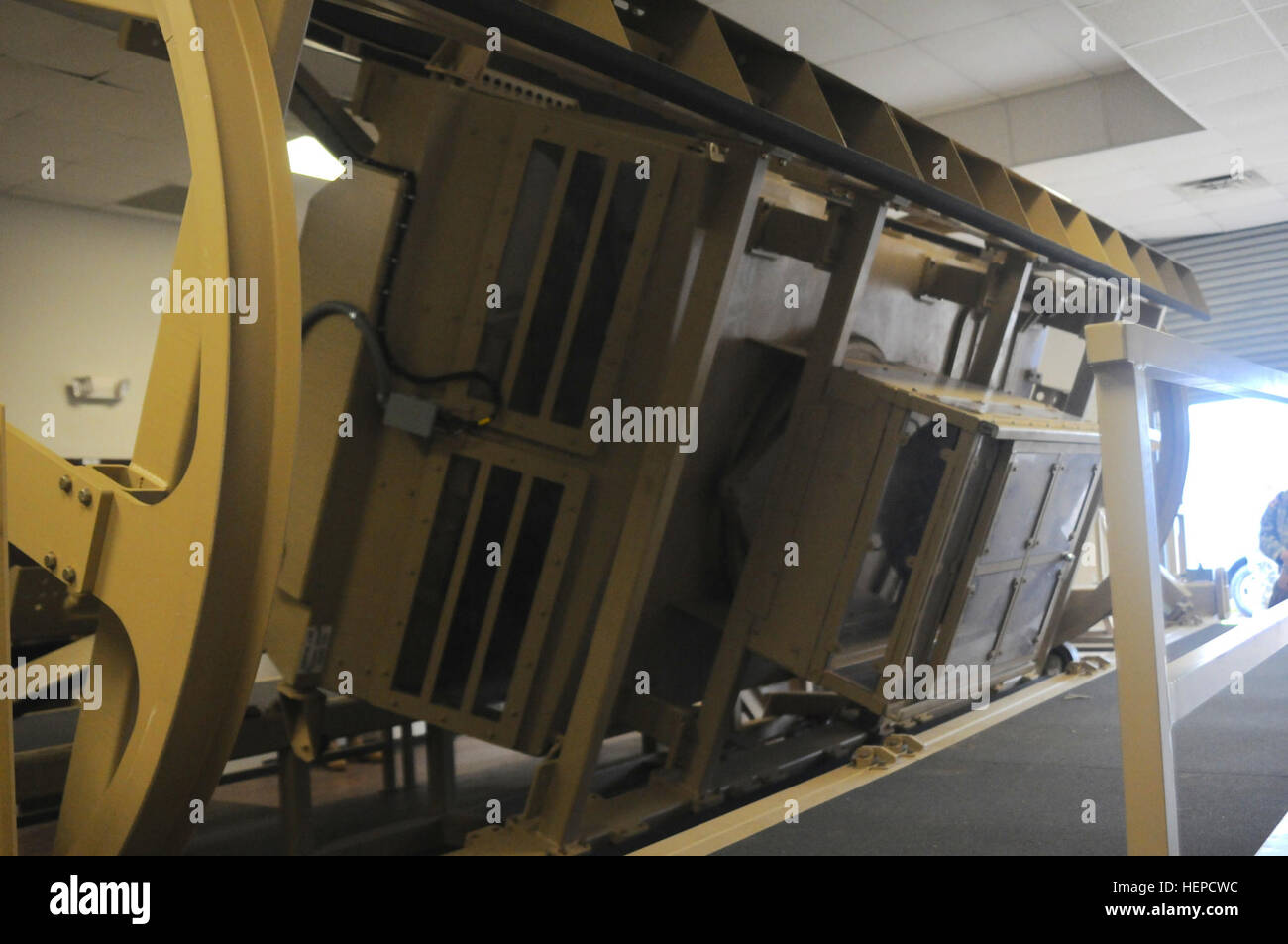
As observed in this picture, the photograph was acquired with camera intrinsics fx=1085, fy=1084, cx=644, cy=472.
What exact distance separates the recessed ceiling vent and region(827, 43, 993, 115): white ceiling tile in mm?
2793

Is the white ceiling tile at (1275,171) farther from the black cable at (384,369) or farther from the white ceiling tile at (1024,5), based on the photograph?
the black cable at (384,369)

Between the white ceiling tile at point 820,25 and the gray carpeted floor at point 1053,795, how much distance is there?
4362 mm

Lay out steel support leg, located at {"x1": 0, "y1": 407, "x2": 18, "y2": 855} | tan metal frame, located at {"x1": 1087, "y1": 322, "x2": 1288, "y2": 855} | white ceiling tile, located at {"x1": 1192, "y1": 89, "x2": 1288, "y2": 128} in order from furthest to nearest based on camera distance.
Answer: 1. white ceiling tile, located at {"x1": 1192, "y1": 89, "x2": 1288, "y2": 128}
2. steel support leg, located at {"x1": 0, "y1": 407, "x2": 18, "y2": 855}
3. tan metal frame, located at {"x1": 1087, "y1": 322, "x2": 1288, "y2": 855}

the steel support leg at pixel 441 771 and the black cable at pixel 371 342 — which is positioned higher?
the black cable at pixel 371 342

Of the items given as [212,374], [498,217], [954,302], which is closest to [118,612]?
[212,374]

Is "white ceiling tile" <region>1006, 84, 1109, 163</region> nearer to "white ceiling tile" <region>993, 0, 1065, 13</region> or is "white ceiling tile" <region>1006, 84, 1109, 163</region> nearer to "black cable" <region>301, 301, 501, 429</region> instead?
"white ceiling tile" <region>993, 0, 1065, 13</region>

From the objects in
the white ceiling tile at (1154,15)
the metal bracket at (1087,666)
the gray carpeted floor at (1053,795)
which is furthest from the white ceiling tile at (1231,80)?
the gray carpeted floor at (1053,795)

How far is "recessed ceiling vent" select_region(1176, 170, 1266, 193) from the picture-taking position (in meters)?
9.88

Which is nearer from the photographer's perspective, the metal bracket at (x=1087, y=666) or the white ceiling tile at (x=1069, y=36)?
the metal bracket at (x=1087, y=666)

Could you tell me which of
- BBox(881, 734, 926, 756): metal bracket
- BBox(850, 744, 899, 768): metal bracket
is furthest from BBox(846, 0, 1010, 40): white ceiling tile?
BBox(850, 744, 899, 768): metal bracket

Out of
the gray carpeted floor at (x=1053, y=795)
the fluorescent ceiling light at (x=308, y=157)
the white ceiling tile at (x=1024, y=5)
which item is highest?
the white ceiling tile at (x=1024, y=5)

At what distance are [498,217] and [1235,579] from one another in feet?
25.2

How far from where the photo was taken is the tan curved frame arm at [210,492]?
6.31ft

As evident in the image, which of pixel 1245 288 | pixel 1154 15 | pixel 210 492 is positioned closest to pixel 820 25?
pixel 1154 15
